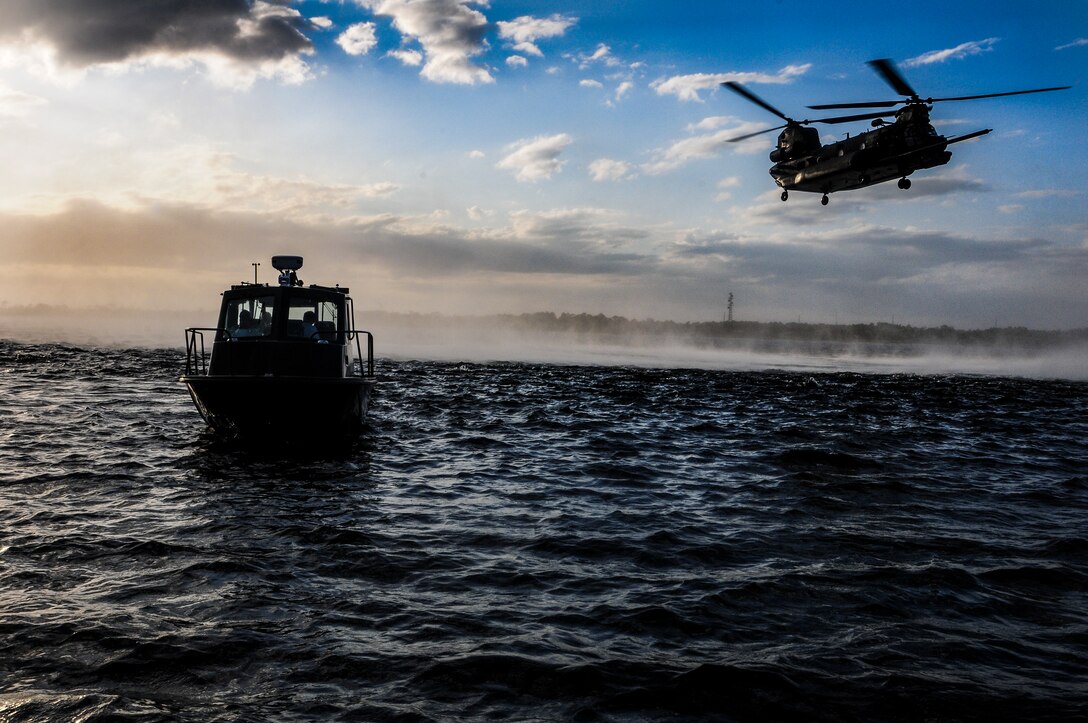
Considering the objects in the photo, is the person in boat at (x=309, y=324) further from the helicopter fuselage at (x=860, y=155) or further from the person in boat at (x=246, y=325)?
the helicopter fuselage at (x=860, y=155)

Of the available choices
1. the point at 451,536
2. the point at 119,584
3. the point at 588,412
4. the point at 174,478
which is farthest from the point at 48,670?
the point at 588,412

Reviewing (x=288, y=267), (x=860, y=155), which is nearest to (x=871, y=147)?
(x=860, y=155)

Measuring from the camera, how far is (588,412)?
2395 centimetres

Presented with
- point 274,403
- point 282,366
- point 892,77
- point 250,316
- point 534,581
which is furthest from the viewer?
point 892,77

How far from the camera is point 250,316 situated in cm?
1617

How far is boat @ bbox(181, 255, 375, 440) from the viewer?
14.3 meters

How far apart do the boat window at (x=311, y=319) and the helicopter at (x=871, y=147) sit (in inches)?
711

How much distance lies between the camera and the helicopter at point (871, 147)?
26.5 metres

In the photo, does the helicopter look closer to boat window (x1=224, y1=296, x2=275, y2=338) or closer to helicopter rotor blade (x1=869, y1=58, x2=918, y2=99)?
helicopter rotor blade (x1=869, y1=58, x2=918, y2=99)

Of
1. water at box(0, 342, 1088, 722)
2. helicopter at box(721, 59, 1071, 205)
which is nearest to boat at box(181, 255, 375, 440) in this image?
water at box(0, 342, 1088, 722)

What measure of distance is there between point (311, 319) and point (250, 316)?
134 centimetres

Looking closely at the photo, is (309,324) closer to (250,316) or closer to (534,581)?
(250,316)

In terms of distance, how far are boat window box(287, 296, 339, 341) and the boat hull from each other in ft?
5.27

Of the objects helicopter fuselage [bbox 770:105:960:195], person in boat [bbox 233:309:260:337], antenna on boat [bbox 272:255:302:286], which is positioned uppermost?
helicopter fuselage [bbox 770:105:960:195]
